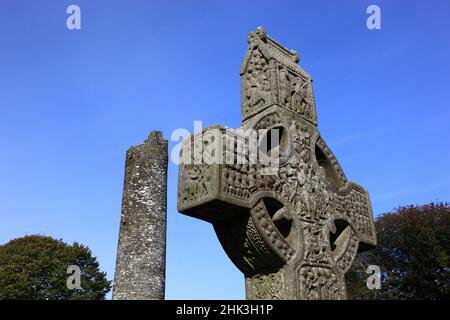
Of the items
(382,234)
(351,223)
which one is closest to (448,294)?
(382,234)

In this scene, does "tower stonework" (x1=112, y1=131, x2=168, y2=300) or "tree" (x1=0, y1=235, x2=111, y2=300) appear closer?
"tower stonework" (x1=112, y1=131, x2=168, y2=300)

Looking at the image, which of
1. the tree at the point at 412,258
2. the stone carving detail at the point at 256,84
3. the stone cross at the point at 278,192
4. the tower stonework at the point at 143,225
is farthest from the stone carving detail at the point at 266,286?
the tree at the point at 412,258

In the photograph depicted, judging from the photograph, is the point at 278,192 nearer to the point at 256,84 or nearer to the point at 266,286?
the point at 266,286

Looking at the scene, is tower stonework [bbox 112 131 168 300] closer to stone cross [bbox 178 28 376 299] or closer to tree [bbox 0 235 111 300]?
tree [bbox 0 235 111 300]

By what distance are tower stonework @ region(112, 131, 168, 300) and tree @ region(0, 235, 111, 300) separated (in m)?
10.2

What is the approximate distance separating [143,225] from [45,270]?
13065 millimetres

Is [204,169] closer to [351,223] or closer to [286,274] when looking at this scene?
[286,274]

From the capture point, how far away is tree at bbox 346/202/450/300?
23500 millimetres

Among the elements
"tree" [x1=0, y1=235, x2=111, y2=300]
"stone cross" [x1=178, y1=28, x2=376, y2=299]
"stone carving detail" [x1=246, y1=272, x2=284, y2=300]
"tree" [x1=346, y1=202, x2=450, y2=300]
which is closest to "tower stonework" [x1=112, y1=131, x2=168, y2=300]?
"tree" [x1=0, y1=235, x2=111, y2=300]

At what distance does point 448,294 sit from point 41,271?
23366 millimetres

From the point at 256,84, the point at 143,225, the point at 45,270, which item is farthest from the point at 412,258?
the point at 256,84

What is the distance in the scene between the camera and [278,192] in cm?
389

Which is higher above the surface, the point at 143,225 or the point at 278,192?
the point at 143,225
